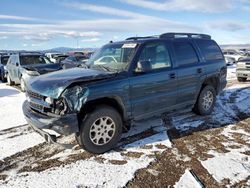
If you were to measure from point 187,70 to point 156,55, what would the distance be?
0.96 meters

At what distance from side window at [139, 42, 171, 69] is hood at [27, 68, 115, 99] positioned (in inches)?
36.4

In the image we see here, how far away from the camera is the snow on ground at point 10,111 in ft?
21.1

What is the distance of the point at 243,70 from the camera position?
12969 millimetres

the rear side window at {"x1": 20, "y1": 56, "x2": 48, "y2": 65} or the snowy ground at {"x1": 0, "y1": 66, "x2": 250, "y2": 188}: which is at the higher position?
the rear side window at {"x1": 20, "y1": 56, "x2": 48, "y2": 65}

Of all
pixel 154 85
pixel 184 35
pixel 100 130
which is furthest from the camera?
pixel 184 35

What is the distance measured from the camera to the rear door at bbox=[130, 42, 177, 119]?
16.4ft

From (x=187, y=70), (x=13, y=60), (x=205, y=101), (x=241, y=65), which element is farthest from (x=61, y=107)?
(x=241, y=65)

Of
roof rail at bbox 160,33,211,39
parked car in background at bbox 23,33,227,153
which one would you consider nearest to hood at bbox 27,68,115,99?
parked car in background at bbox 23,33,227,153

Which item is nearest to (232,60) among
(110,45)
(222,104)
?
(222,104)

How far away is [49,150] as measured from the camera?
4789mm

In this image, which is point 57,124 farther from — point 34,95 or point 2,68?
point 2,68

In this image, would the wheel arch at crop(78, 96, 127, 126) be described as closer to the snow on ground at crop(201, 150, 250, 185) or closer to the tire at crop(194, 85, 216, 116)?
the snow on ground at crop(201, 150, 250, 185)

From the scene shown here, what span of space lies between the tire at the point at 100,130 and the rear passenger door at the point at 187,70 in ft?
6.00

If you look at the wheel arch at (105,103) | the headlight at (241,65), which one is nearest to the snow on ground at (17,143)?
the wheel arch at (105,103)
